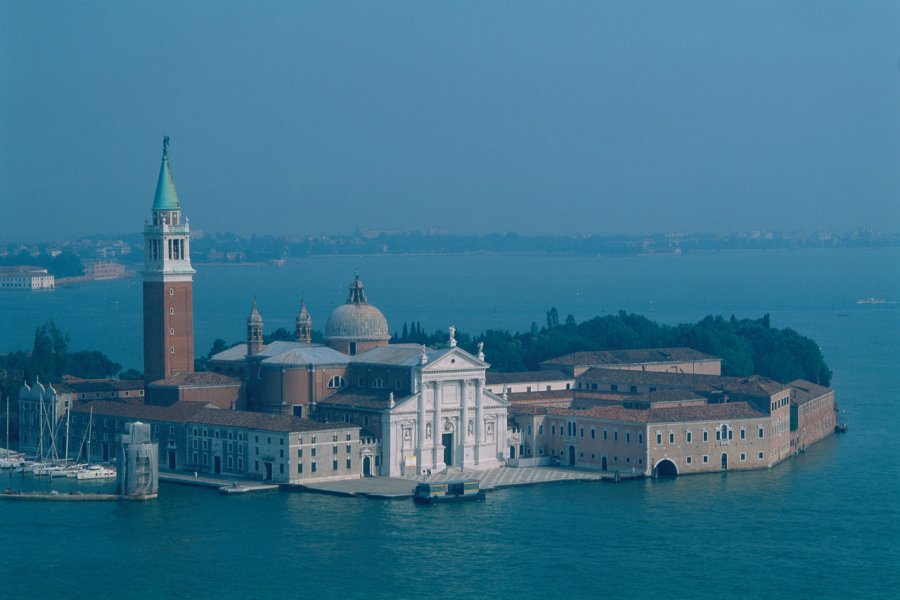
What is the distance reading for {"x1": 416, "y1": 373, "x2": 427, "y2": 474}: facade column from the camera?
38.4 m

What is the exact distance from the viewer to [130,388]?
4359 centimetres

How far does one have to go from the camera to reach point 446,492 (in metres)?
35.2

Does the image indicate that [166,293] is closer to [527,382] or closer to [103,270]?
[527,382]

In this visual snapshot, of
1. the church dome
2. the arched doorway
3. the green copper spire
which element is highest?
the green copper spire

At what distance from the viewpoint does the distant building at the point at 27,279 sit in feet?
432

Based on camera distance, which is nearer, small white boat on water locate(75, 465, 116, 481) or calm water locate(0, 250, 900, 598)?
calm water locate(0, 250, 900, 598)

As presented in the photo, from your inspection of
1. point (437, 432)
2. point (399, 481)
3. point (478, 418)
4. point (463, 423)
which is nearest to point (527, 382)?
point (478, 418)

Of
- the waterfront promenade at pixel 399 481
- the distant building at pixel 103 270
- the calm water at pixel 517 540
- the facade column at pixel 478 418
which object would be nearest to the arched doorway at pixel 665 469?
the waterfront promenade at pixel 399 481

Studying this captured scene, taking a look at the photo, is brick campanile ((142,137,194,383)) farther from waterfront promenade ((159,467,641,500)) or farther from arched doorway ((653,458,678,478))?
arched doorway ((653,458,678,478))

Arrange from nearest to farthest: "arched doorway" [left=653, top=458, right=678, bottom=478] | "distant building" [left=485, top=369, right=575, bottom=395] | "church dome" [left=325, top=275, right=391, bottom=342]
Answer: "arched doorway" [left=653, top=458, right=678, bottom=478], "church dome" [left=325, top=275, right=391, bottom=342], "distant building" [left=485, top=369, right=575, bottom=395]

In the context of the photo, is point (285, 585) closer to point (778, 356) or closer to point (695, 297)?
point (778, 356)

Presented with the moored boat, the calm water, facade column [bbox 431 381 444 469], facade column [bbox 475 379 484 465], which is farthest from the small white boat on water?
facade column [bbox 475 379 484 465]

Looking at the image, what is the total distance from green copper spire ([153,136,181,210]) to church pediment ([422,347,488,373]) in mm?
7961

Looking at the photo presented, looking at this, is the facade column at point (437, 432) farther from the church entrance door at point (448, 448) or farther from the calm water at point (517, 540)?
the calm water at point (517, 540)
